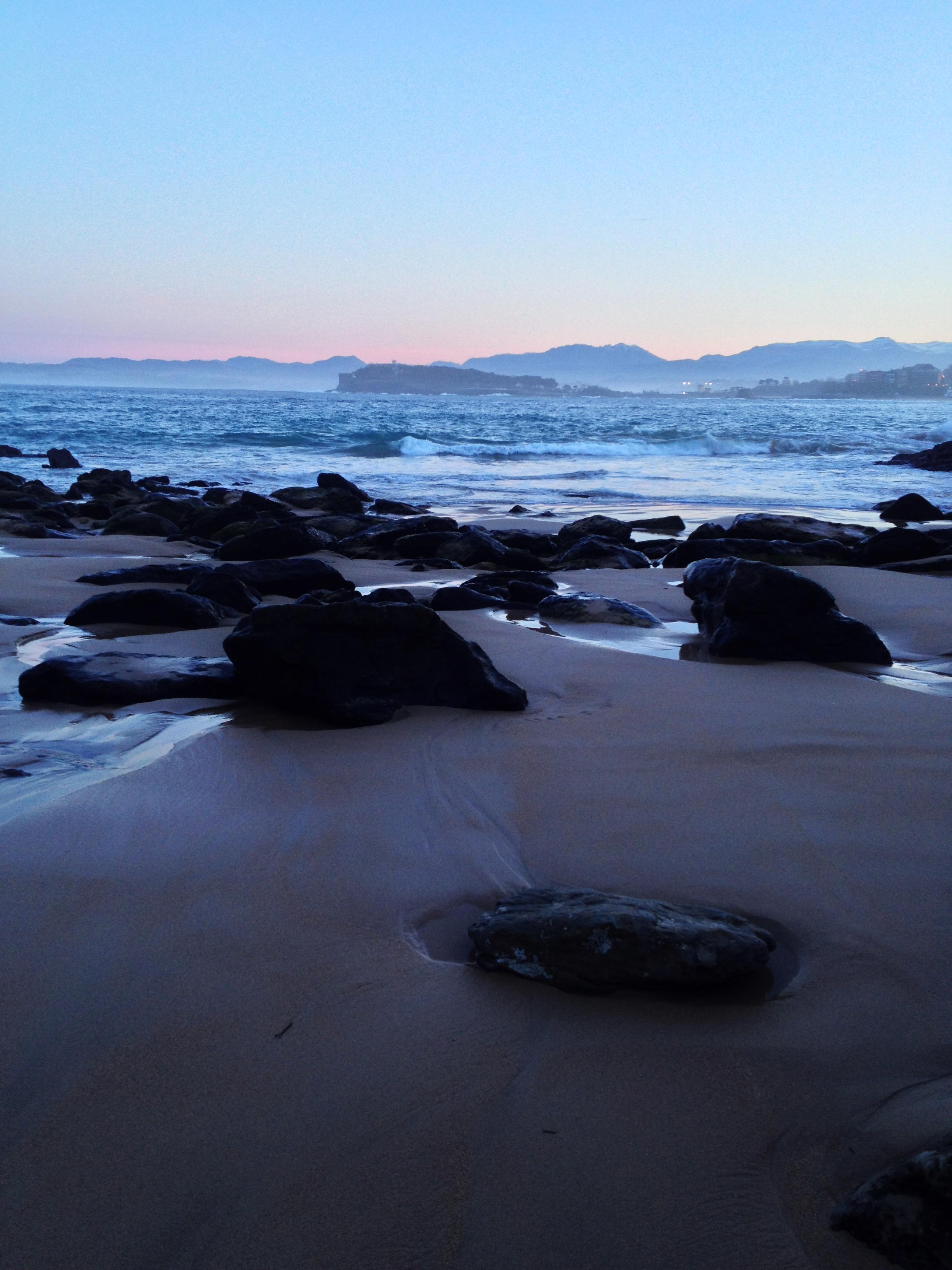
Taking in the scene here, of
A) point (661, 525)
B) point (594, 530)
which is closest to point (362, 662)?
point (594, 530)

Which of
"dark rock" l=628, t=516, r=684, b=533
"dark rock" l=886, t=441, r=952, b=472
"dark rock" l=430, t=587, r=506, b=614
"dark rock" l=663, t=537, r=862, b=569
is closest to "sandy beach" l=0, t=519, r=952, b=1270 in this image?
"dark rock" l=430, t=587, r=506, b=614

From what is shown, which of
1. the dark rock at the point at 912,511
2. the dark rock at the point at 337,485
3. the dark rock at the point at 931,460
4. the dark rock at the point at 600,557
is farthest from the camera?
the dark rock at the point at 931,460

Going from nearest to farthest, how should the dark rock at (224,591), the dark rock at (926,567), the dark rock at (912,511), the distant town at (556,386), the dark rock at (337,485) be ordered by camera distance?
the dark rock at (224,591)
the dark rock at (926,567)
the dark rock at (912,511)
the dark rock at (337,485)
the distant town at (556,386)

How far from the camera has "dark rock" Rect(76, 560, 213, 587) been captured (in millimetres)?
6543

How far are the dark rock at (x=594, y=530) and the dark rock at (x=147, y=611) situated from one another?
5274 millimetres

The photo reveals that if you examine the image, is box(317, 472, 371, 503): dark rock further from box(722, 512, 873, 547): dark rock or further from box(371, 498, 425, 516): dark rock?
box(722, 512, 873, 547): dark rock

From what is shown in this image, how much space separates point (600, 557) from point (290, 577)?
311 centimetres

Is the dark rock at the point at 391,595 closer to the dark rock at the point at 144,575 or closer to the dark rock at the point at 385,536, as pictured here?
the dark rock at the point at 144,575

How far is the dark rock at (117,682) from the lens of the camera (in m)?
3.47

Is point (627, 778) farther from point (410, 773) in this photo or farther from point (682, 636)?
point (682, 636)

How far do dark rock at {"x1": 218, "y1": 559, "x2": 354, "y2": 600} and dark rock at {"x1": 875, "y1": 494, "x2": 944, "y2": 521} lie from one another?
8.68 meters

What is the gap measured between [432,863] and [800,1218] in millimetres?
1188

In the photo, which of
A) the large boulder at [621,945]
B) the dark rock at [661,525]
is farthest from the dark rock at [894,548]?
the large boulder at [621,945]

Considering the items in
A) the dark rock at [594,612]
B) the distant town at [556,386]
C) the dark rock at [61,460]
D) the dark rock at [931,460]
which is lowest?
the dark rock at [594,612]
